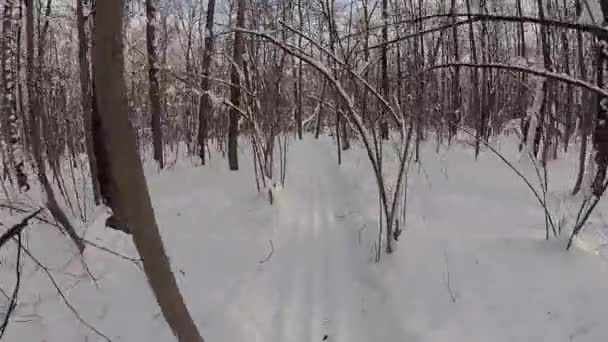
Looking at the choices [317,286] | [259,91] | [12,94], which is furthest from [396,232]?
[12,94]

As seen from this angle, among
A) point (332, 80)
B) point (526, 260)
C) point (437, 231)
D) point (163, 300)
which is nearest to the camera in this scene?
point (163, 300)

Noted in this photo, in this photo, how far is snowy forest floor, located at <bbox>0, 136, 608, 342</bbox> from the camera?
3.31 metres

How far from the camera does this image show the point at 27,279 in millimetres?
4719

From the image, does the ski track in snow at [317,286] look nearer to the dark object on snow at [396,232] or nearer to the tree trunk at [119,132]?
the dark object on snow at [396,232]

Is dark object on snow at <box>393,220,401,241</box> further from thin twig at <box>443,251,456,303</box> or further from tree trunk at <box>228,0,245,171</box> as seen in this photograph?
tree trunk at <box>228,0,245,171</box>

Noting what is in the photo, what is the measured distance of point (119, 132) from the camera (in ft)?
6.06

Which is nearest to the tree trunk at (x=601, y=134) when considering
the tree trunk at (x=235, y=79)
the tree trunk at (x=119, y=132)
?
the tree trunk at (x=119, y=132)

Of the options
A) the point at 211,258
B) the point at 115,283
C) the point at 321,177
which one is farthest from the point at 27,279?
the point at 321,177

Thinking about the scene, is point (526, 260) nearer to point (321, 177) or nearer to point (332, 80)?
point (332, 80)

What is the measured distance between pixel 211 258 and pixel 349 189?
354cm

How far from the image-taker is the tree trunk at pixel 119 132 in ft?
5.92

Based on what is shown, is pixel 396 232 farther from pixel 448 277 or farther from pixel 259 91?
pixel 259 91

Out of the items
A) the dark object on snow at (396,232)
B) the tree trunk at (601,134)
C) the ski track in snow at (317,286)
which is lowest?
the ski track in snow at (317,286)

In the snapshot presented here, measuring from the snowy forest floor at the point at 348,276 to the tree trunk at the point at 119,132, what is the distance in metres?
1.03
